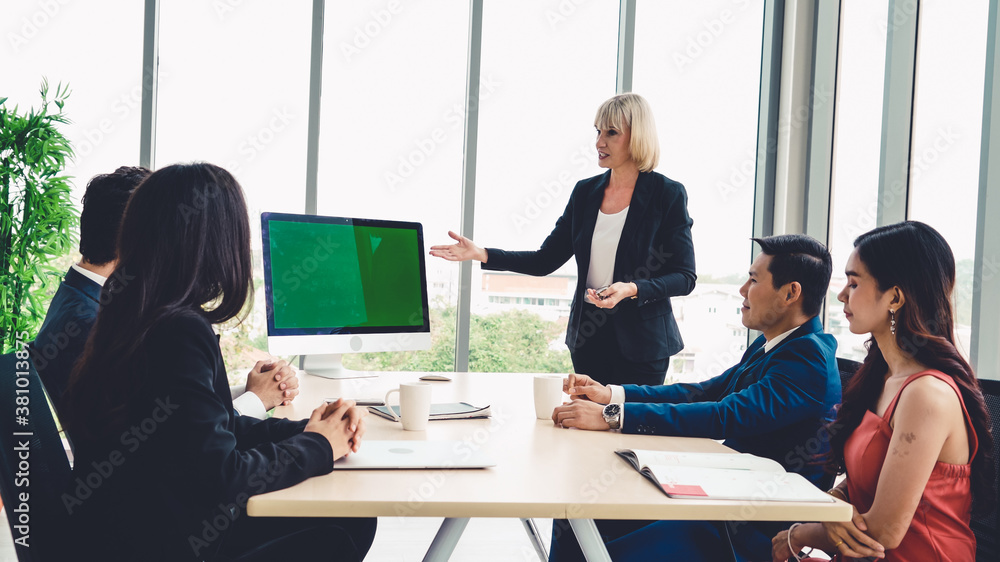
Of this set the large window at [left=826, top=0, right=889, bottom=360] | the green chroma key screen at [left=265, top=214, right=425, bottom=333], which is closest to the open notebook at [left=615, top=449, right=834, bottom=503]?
the green chroma key screen at [left=265, top=214, right=425, bottom=333]

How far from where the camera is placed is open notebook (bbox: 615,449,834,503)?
42.6 inches

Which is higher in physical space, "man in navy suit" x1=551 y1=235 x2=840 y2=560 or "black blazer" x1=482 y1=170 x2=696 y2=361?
"black blazer" x1=482 y1=170 x2=696 y2=361

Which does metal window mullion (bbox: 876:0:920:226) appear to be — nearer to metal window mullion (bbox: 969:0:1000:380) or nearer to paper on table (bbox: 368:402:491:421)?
metal window mullion (bbox: 969:0:1000:380)

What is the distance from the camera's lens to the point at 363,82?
371 cm

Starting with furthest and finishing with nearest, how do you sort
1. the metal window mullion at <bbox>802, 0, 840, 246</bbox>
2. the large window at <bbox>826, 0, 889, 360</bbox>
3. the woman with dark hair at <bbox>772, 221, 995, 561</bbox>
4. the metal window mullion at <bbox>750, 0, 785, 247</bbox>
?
the metal window mullion at <bbox>750, 0, 785, 247</bbox>
the metal window mullion at <bbox>802, 0, 840, 246</bbox>
the large window at <bbox>826, 0, 889, 360</bbox>
the woman with dark hair at <bbox>772, 221, 995, 561</bbox>

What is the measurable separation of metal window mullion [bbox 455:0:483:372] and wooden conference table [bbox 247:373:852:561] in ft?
7.47

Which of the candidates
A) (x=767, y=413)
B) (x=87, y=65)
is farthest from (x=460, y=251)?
(x=87, y=65)

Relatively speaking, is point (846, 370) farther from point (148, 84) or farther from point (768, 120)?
point (148, 84)

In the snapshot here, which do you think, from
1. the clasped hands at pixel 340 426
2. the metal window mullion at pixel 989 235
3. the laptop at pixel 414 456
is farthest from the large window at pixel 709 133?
the clasped hands at pixel 340 426

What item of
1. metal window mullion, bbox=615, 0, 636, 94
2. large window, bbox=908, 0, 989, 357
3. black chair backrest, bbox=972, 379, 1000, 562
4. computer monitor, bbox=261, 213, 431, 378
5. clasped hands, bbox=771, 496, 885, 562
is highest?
metal window mullion, bbox=615, 0, 636, 94

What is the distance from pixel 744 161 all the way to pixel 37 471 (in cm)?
383

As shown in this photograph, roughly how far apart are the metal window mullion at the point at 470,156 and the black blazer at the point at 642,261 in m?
1.13

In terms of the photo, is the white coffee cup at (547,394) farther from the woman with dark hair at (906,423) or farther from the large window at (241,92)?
the large window at (241,92)

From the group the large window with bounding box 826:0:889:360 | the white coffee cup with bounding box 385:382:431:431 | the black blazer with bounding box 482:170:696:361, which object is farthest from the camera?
the large window with bounding box 826:0:889:360
